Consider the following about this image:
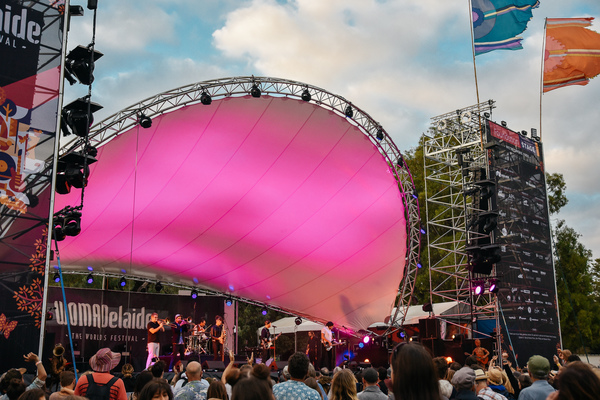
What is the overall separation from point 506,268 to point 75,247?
1192 centimetres

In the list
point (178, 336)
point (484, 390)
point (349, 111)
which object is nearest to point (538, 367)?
point (484, 390)

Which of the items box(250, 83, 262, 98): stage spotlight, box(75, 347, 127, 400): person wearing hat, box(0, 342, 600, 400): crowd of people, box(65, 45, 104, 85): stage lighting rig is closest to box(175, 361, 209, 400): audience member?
box(0, 342, 600, 400): crowd of people

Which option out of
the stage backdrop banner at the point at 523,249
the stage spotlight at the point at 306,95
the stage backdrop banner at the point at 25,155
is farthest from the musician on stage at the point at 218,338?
the stage backdrop banner at the point at 25,155

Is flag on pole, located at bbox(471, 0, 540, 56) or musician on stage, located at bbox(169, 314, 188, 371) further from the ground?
flag on pole, located at bbox(471, 0, 540, 56)

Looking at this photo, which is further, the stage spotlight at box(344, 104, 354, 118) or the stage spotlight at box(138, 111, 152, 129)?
the stage spotlight at box(344, 104, 354, 118)

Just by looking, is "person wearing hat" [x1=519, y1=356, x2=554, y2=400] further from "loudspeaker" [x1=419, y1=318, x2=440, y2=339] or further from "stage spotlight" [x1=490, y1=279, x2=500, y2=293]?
"loudspeaker" [x1=419, y1=318, x2=440, y2=339]

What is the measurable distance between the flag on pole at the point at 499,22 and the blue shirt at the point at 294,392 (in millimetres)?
15037

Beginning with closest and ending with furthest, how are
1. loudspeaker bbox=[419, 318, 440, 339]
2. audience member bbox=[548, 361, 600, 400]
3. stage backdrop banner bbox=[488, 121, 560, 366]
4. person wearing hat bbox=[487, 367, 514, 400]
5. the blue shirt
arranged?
audience member bbox=[548, 361, 600, 400] < the blue shirt < person wearing hat bbox=[487, 367, 514, 400] < loudspeaker bbox=[419, 318, 440, 339] < stage backdrop banner bbox=[488, 121, 560, 366]

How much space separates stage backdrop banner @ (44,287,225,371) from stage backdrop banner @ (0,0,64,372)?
25.4 feet

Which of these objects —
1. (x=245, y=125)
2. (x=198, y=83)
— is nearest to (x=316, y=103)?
(x=245, y=125)

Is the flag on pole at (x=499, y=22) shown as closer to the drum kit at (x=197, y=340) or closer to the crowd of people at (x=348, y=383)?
the drum kit at (x=197, y=340)

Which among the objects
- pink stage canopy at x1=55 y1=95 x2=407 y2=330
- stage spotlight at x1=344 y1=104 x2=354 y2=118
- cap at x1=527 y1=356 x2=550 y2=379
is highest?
stage spotlight at x1=344 y1=104 x2=354 y2=118

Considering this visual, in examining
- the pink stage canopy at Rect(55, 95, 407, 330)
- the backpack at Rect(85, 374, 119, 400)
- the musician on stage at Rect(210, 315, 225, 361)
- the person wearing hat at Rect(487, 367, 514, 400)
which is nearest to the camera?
the backpack at Rect(85, 374, 119, 400)

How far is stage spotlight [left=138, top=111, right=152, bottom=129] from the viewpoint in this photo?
444 inches
